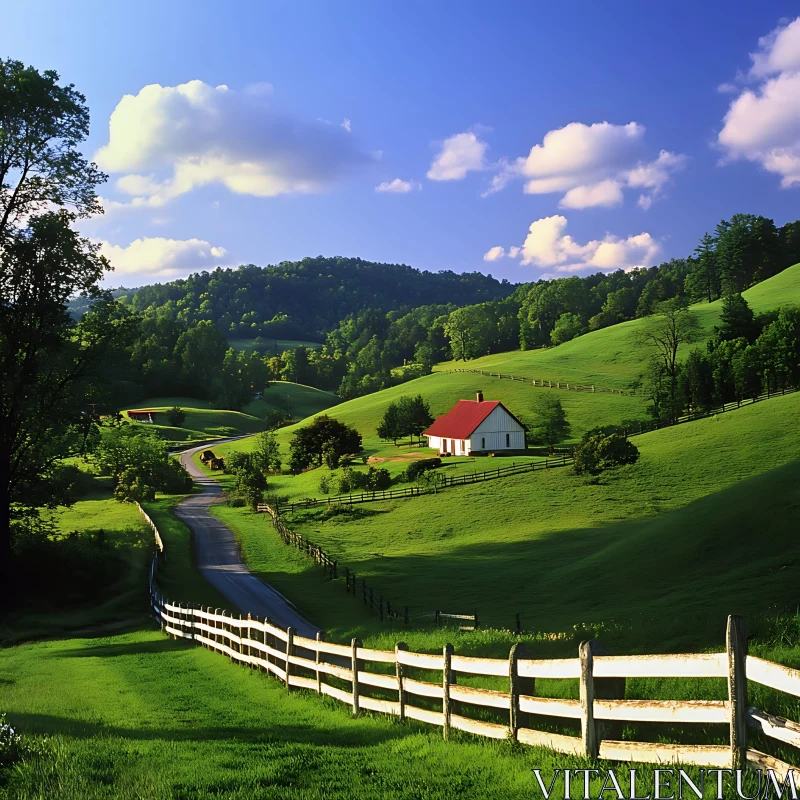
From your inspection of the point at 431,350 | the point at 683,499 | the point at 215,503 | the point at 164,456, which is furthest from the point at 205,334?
the point at 683,499

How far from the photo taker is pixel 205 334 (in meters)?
198

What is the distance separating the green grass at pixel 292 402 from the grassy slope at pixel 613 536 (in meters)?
114

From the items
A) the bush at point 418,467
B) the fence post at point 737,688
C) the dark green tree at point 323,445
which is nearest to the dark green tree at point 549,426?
the bush at point 418,467

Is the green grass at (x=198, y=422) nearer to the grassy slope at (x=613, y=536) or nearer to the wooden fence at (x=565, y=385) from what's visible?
the wooden fence at (x=565, y=385)

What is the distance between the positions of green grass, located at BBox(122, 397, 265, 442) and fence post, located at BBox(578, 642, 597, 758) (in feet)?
423

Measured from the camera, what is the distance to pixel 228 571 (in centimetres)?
4197

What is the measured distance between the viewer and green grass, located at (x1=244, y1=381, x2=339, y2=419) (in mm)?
175750

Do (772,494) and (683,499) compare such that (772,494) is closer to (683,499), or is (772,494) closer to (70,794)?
(683,499)

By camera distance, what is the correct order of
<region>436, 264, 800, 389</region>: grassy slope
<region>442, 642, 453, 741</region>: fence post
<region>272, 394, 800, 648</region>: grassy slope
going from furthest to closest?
<region>436, 264, 800, 389</region>: grassy slope < <region>272, 394, 800, 648</region>: grassy slope < <region>442, 642, 453, 741</region>: fence post

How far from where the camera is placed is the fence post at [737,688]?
5.93 m

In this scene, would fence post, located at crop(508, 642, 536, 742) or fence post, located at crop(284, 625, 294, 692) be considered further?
fence post, located at crop(284, 625, 294, 692)

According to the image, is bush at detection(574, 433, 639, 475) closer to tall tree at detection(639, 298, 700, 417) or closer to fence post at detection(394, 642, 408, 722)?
tall tree at detection(639, 298, 700, 417)

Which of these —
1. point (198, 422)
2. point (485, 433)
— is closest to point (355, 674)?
point (485, 433)

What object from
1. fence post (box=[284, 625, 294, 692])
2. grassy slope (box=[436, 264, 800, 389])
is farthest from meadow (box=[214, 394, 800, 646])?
grassy slope (box=[436, 264, 800, 389])
